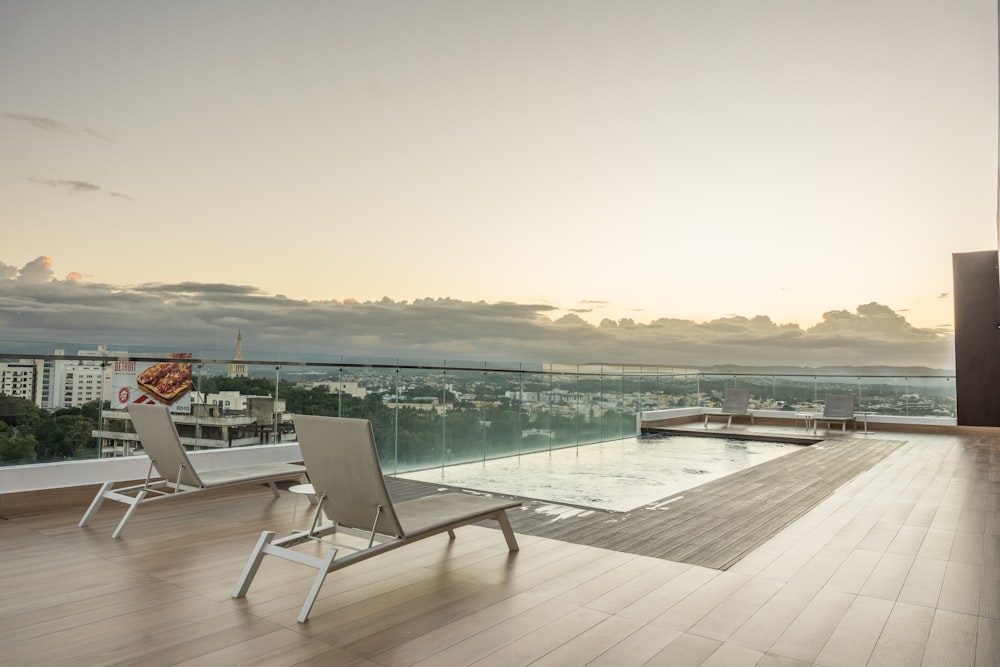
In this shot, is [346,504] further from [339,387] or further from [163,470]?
[339,387]

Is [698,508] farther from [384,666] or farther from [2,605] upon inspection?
[2,605]

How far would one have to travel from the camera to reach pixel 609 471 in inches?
284

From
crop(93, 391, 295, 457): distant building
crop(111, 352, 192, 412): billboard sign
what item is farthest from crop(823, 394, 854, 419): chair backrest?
crop(111, 352, 192, 412): billboard sign

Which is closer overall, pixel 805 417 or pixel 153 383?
pixel 153 383

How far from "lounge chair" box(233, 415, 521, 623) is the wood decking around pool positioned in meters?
1.19

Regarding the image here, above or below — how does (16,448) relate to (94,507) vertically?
above

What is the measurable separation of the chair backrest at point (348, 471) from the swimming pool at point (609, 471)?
97.6 inches

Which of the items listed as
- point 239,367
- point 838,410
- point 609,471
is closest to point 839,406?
Result: point 838,410

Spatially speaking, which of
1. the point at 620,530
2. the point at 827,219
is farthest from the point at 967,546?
the point at 827,219

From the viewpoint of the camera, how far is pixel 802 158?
10.5 m

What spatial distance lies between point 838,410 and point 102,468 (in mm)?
11800

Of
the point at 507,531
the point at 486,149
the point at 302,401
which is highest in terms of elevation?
the point at 486,149

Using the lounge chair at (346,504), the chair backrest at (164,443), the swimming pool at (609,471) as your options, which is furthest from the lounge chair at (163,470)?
the swimming pool at (609,471)

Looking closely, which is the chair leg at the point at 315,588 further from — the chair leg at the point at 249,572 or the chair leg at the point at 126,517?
the chair leg at the point at 126,517
